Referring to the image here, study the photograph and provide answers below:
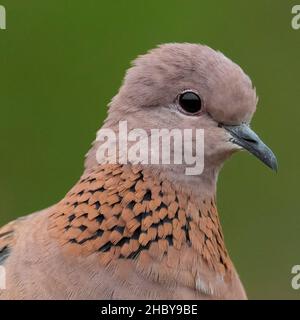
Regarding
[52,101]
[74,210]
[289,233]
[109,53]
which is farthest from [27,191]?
[74,210]

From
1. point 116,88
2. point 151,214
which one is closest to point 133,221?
point 151,214

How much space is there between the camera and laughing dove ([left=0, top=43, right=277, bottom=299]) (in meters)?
4.24

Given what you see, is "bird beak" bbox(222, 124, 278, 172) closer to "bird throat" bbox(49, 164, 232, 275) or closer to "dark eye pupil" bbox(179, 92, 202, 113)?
"dark eye pupil" bbox(179, 92, 202, 113)

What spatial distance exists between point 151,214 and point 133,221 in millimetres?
96

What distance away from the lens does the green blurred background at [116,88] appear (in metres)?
7.45

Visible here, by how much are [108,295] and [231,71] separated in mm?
1065

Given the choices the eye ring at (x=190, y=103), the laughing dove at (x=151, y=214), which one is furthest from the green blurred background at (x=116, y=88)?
the eye ring at (x=190, y=103)

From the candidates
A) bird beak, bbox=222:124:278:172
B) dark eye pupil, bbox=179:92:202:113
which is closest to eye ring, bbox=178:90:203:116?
dark eye pupil, bbox=179:92:202:113

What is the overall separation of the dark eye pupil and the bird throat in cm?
32

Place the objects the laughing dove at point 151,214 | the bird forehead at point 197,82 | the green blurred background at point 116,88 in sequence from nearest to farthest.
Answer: the laughing dove at point 151,214
the bird forehead at point 197,82
the green blurred background at point 116,88

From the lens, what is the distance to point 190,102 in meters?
4.50

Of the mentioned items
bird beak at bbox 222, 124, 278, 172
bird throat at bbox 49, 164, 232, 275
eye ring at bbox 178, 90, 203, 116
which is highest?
eye ring at bbox 178, 90, 203, 116

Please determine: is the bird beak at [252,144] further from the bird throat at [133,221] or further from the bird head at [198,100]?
the bird throat at [133,221]

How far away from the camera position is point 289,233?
7.64 metres
